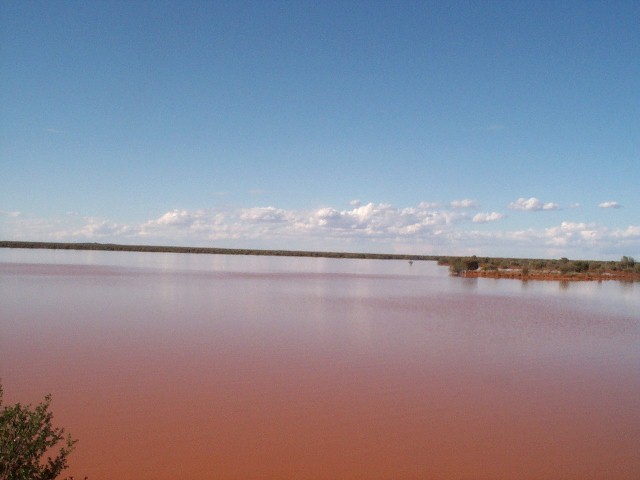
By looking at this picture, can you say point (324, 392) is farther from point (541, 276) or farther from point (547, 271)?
point (547, 271)

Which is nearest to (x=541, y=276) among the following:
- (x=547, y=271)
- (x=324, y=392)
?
(x=547, y=271)

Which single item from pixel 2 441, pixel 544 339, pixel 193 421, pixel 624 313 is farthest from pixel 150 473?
pixel 624 313

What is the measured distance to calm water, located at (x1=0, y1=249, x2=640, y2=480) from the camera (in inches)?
187

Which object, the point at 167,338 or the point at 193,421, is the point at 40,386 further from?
the point at 167,338

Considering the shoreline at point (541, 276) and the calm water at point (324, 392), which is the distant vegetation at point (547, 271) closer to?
the shoreline at point (541, 276)

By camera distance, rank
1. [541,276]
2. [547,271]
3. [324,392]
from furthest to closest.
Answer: [547,271]
[541,276]
[324,392]

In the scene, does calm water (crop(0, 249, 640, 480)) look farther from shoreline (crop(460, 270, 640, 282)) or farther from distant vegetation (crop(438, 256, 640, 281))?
distant vegetation (crop(438, 256, 640, 281))

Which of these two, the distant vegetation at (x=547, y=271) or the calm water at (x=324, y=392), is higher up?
the distant vegetation at (x=547, y=271)

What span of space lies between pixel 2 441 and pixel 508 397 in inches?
235

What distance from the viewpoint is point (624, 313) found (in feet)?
56.0

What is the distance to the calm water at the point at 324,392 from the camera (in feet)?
15.6

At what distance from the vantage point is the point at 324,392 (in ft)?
22.0

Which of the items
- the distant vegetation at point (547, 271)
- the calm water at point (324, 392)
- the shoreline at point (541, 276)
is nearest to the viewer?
the calm water at point (324, 392)

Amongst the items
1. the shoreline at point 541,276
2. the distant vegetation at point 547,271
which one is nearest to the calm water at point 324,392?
the shoreline at point 541,276
